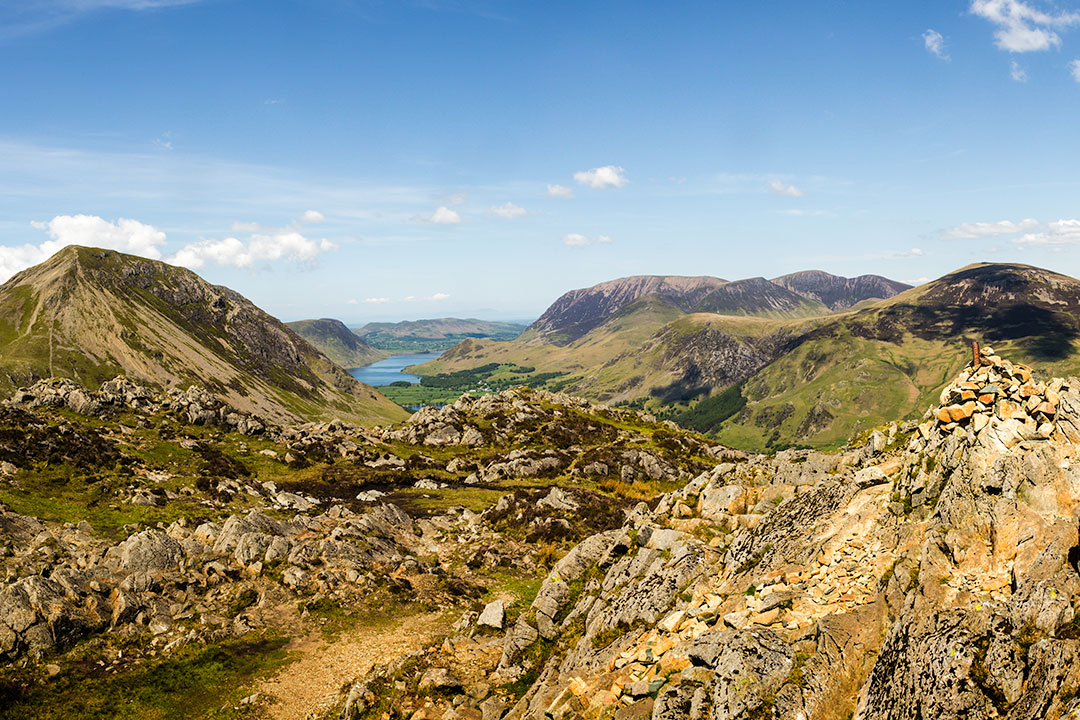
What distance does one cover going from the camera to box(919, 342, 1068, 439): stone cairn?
1544cm

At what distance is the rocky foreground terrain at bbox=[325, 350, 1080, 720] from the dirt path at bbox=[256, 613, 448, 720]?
3403 mm

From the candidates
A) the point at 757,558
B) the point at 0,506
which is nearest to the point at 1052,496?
the point at 757,558

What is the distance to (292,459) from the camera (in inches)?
3002

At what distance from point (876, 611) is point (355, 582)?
32852mm

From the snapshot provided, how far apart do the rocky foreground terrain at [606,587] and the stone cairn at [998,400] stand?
0.27ft

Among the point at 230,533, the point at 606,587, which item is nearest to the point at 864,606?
the point at 606,587

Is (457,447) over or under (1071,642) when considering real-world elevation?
under

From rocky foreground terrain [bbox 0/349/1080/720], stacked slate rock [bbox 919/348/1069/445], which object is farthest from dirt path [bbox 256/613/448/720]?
stacked slate rock [bbox 919/348/1069/445]

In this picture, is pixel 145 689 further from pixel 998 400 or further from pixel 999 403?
pixel 998 400

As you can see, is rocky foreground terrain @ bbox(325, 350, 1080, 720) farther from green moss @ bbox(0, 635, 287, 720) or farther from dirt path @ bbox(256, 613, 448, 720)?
green moss @ bbox(0, 635, 287, 720)

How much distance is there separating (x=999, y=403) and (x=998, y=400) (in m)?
0.30

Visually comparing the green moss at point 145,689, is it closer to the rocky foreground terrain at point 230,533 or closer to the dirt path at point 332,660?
the rocky foreground terrain at point 230,533

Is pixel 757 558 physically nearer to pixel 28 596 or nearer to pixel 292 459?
pixel 28 596

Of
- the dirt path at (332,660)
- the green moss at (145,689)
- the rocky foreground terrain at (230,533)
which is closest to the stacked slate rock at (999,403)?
the rocky foreground terrain at (230,533)
